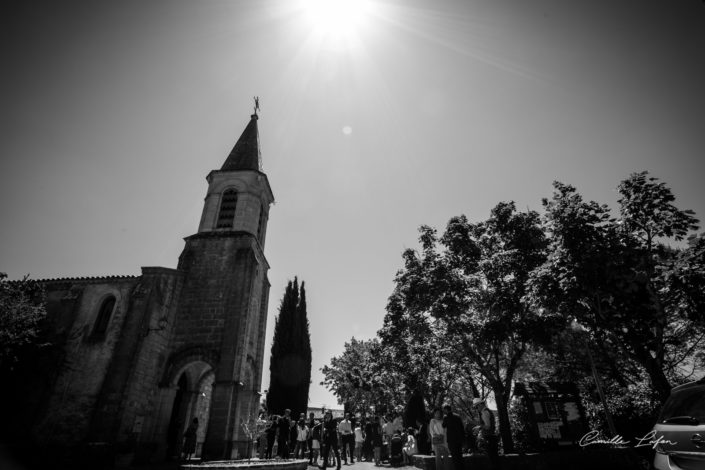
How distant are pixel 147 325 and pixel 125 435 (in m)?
4.29

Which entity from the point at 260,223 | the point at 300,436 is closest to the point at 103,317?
the point at 260,223

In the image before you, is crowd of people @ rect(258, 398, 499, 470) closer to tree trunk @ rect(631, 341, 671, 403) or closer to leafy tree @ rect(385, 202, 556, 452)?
leafy tree @ rect(385, 202, 556, 452)

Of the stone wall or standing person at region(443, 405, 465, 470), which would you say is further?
the stone wall

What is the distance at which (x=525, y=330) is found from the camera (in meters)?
13.2

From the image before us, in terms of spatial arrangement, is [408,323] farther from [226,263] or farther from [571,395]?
[226,263]

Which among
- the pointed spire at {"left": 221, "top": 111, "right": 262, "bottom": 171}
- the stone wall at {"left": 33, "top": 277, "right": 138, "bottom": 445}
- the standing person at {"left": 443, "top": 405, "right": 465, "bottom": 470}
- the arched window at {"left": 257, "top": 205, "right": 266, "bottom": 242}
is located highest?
the pointed spire at {"left": 221, "top": 111, "right": 262, "bottom": 171}

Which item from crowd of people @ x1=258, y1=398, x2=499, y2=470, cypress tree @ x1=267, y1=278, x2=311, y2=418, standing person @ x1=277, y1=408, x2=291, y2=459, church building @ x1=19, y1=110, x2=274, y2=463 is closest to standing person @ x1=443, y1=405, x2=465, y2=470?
crowd of people @ x1=258, y1=398, x2=499, y2=470

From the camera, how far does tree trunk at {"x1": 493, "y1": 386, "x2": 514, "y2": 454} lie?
12.9m

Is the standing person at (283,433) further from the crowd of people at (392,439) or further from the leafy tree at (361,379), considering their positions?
the leafy tree at (361,379)

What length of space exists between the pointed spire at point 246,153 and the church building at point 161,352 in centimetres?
372

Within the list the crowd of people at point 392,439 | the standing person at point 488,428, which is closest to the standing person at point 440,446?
the crowd of people at point 392,439

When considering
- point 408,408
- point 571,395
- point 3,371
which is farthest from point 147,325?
point 571,395

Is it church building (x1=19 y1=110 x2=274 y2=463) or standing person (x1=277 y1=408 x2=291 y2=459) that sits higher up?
church building (x1=19 y1=110 x2=274 y2=463)

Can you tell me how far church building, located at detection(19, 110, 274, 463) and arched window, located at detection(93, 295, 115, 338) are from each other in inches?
2.0
